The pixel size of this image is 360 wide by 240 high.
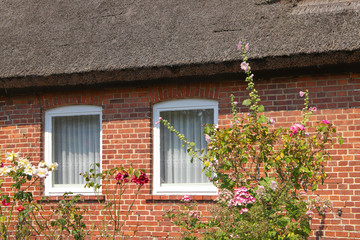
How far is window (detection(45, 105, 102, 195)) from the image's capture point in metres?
8.35

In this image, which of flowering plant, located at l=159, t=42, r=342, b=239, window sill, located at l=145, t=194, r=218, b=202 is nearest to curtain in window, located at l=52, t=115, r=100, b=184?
window sill, located at l=145, t=194, r=218, b=202

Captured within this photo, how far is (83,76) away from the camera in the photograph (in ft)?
25.2

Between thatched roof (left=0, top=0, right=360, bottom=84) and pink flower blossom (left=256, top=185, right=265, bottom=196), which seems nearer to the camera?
pink flower blossom (left=256, top=185, right=265, bottom=196)

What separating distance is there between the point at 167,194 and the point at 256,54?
7.37 feet

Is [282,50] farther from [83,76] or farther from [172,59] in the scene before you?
[83,76]

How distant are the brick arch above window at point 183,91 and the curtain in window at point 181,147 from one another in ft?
0.91

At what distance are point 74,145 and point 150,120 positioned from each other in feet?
4.51

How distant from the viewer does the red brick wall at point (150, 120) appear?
682cm

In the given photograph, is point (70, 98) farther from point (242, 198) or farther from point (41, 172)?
point (242, 198)

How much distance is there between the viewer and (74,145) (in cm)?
852

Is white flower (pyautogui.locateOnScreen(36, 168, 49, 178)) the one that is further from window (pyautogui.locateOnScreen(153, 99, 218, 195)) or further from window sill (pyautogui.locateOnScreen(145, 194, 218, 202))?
window (pyautogui.locateOnScreen(153, 99, 218, 195))

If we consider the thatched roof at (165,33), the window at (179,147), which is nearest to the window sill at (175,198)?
the window at (179,147)

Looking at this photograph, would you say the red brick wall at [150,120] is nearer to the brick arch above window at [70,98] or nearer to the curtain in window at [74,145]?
the brick arch above window at [70,98]

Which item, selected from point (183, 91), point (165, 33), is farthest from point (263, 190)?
point (165, 33)
